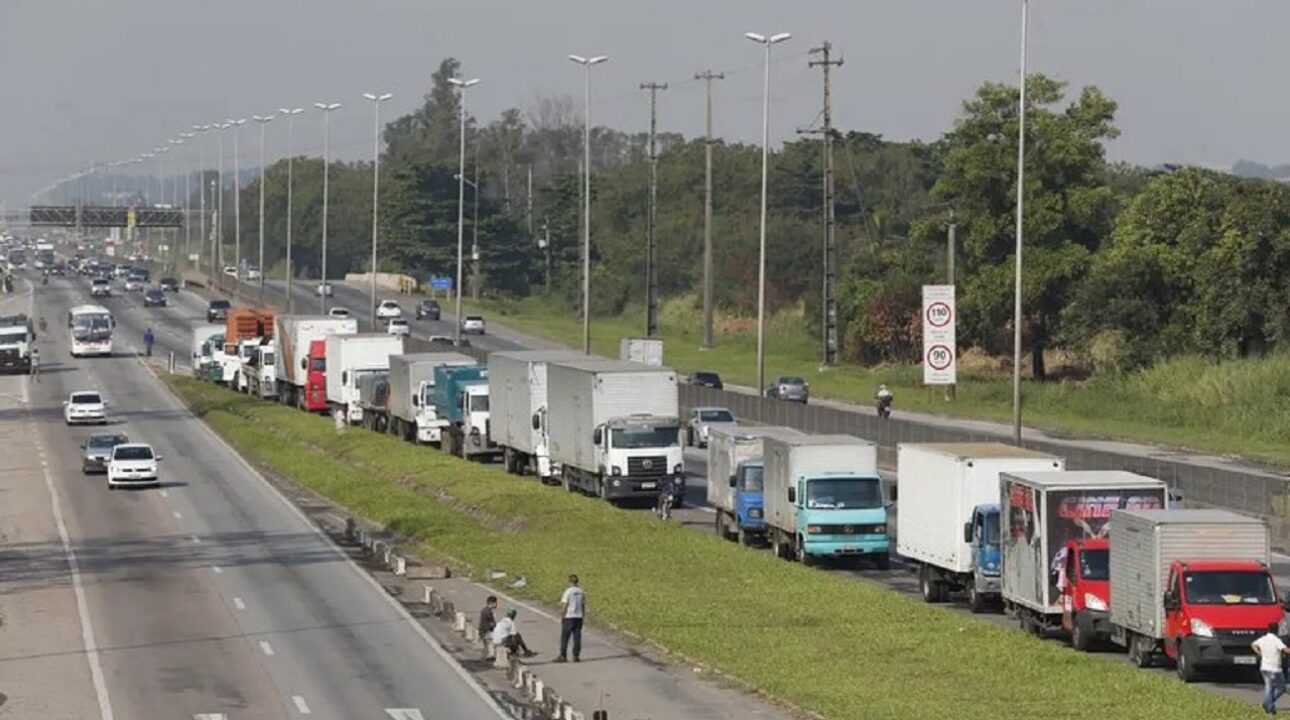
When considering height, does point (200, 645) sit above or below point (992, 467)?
below

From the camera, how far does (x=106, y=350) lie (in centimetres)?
14625

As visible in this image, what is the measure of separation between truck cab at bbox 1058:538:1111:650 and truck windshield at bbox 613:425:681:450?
2696cm

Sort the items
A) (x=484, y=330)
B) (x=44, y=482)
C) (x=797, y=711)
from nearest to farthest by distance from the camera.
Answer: (x=797, y=711) → (x=44, y=482) → (x=484, y=330)

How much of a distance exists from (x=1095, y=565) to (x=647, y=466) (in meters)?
27.8

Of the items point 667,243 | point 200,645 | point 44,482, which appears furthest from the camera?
point 667,243

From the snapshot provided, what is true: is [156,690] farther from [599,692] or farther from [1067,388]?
[1067,388]

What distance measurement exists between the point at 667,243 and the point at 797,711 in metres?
160

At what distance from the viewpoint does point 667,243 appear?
195 m

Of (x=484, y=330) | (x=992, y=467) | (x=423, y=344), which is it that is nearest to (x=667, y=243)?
(x=484, y=330)

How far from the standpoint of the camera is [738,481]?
2361 inches

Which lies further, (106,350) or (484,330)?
(484,330)

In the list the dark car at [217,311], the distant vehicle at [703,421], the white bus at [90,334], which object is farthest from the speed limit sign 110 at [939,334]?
the dark car at [217,311]

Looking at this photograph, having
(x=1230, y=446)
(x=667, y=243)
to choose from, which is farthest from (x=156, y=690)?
(x=667, y=243)

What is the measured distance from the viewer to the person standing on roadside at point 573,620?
40.5 meters
